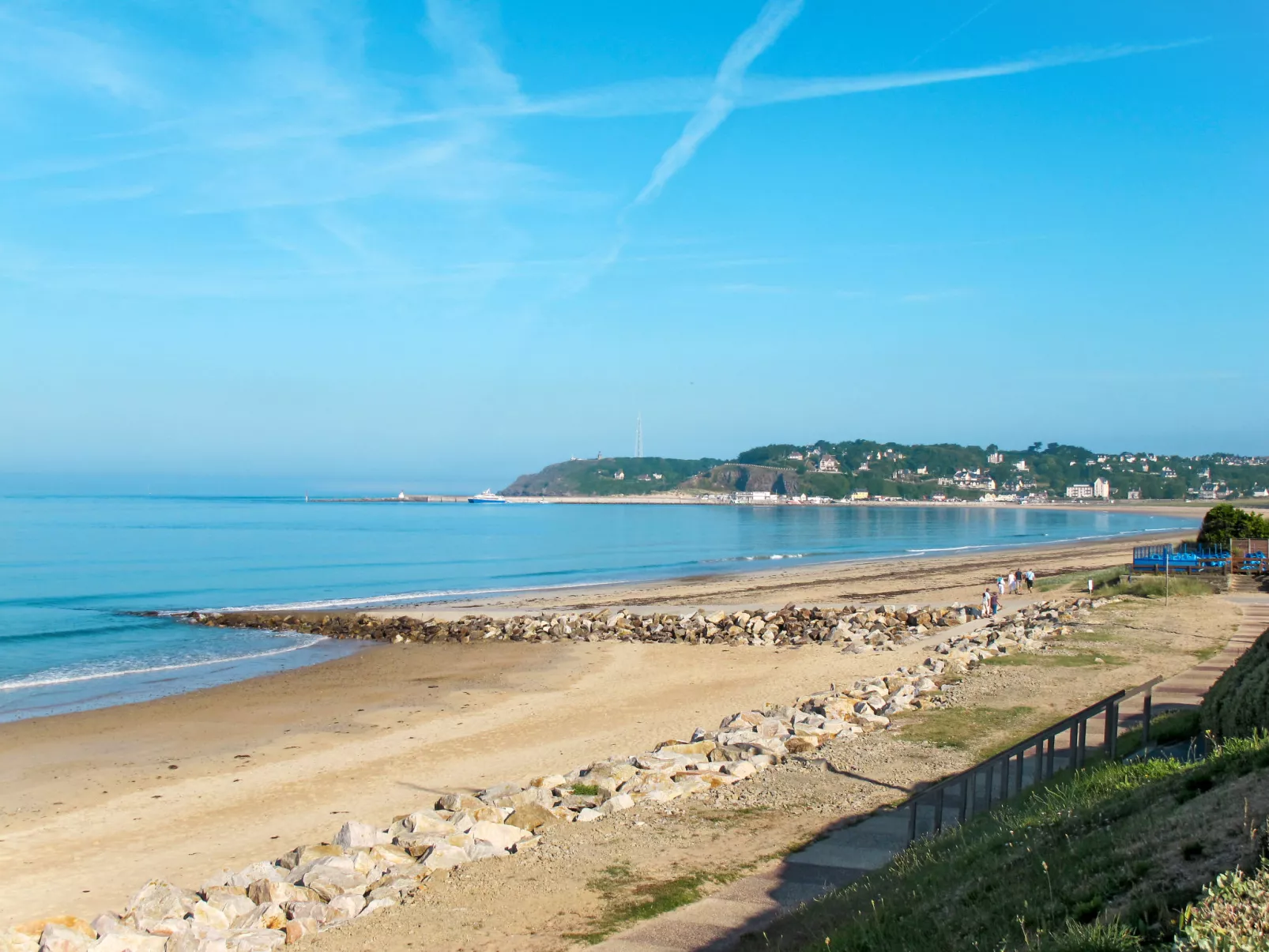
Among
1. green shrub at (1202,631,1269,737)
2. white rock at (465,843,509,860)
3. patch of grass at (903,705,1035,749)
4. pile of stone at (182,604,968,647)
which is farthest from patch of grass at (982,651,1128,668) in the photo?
white rock at (465,843,509,860)

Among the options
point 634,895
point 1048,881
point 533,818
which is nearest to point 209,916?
point 533,818

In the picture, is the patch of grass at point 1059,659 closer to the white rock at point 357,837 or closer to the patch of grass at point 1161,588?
the patch of grass at point 1161,588

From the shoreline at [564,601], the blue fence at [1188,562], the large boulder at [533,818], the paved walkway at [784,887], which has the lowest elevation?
the shoreline at [564,601]

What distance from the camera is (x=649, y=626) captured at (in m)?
31.9

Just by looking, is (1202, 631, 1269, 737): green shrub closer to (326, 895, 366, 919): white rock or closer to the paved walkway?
the paved walkway

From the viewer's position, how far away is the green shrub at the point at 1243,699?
24.7 ft

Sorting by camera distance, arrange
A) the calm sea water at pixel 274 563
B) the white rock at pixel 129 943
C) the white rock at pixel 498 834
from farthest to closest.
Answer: the calm sea water at pixel 274 563 → the white rock at pixel 498 834 → the white rock at pixel 129 943

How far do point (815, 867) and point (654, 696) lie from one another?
11659 mm

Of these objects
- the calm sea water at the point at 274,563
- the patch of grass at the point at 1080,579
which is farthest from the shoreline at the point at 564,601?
the patch of grass at the point at 1080,579

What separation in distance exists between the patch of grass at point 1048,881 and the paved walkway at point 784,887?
411 mm

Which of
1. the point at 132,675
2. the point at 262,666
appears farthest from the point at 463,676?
the point at 132,675

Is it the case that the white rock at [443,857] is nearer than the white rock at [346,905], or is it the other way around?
the white rock at [346,905]

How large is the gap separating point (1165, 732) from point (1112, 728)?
633 millimetres

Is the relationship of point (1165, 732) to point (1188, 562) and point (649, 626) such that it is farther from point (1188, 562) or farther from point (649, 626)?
point (1188, 562)
